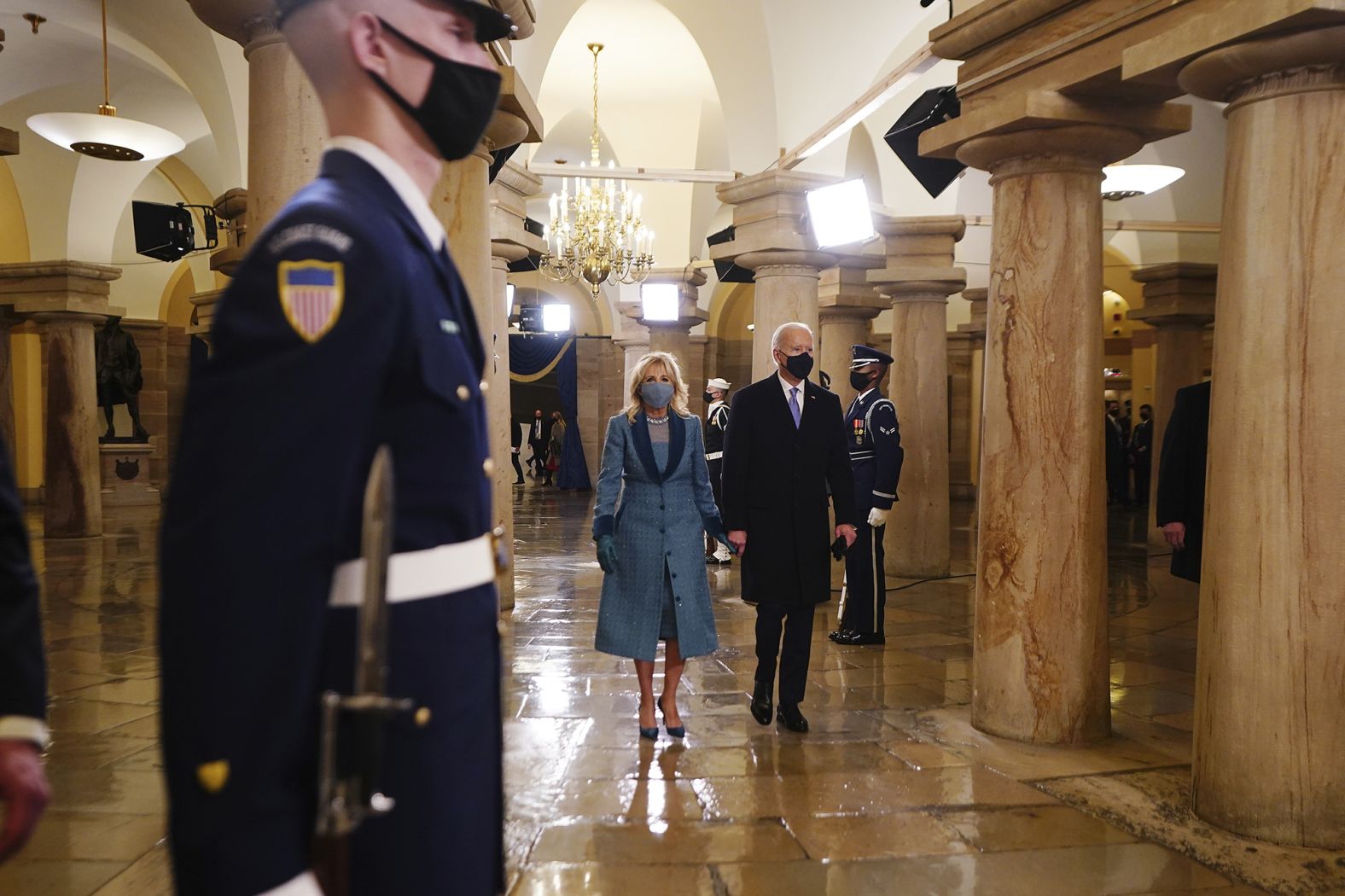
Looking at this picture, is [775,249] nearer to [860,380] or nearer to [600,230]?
[860,380]

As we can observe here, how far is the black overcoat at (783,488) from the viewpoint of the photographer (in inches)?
172

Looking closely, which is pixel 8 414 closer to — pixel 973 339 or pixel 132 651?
pixel 132 651

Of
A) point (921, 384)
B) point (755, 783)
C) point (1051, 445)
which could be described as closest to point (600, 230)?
point (921, 384)

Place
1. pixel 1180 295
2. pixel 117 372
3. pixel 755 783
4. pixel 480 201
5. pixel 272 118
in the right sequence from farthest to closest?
pixel 117 372 < pixel 1180 295 < pixel 480 201 < pixel 755 783 < pixel 272 118

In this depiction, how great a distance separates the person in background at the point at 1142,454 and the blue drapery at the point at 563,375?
10968 millimetres

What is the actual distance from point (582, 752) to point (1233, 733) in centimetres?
244

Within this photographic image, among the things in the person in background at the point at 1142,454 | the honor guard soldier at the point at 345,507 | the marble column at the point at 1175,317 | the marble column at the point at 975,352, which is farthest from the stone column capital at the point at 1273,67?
the person in background at the point at 1142,454

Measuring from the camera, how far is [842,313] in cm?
1148

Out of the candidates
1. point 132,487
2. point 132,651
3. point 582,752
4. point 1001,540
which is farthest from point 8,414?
point 1001,540

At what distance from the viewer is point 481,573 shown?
1297 millimetres

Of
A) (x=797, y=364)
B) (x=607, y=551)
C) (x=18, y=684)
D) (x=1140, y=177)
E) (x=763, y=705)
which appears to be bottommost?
(x=763, y=705)

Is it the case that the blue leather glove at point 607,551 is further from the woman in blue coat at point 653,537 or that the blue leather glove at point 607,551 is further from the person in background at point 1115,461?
the person in background at point 1115,461

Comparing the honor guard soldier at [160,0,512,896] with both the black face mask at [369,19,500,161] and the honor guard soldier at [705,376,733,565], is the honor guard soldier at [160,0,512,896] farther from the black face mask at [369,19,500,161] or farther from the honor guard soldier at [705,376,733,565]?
the honor guard soldier at [705,376,733,565]

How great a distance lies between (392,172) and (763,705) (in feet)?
11.9
